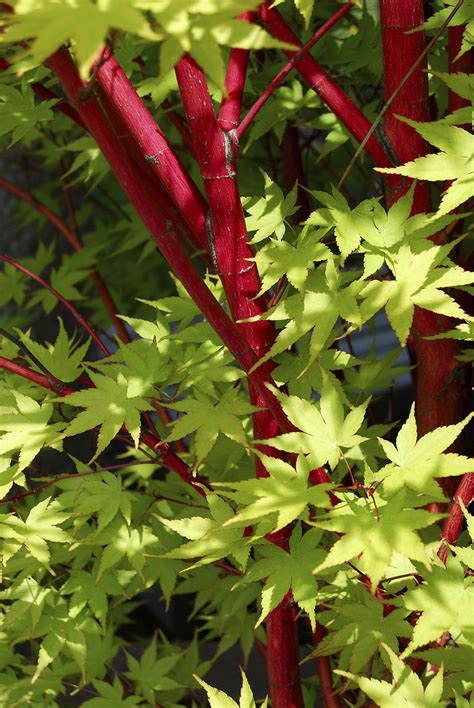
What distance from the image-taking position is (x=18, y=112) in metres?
1.17

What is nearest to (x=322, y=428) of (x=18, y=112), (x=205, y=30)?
(x=205, y=30)

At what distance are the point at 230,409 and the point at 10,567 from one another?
449mm

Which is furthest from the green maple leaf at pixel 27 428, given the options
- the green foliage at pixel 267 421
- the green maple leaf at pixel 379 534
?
the green maple leaf at pixel 379 534

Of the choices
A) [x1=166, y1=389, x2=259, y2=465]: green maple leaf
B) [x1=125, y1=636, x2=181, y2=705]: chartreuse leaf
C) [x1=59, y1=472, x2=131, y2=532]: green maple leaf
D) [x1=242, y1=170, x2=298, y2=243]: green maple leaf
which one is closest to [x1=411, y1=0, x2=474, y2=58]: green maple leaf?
[x1=242, y1=170, x2=298, y2=243]: green maple leaf

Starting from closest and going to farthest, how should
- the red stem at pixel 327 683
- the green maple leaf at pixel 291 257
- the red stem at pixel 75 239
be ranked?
the green maple leaf at pixel 291 257 → the red stem at pixel 327 683 → the red stem at pixel 75 239

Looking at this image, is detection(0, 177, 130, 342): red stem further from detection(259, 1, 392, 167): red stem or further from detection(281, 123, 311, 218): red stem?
detection(259, 1, 392, 167): red stem

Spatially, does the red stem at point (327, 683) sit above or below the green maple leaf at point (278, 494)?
below

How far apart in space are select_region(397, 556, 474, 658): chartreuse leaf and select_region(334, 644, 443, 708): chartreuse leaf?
0.03 metres

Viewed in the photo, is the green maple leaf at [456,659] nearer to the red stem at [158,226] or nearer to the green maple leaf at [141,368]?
the red stem at [158,226]

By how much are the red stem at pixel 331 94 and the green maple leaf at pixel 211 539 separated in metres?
0.45

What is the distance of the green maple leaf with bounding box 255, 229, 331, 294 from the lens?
88 centimetres

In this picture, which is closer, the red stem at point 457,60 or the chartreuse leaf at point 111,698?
the red stem at point 457,60

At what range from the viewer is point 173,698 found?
146cm

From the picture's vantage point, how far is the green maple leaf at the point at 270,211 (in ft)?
3.32
